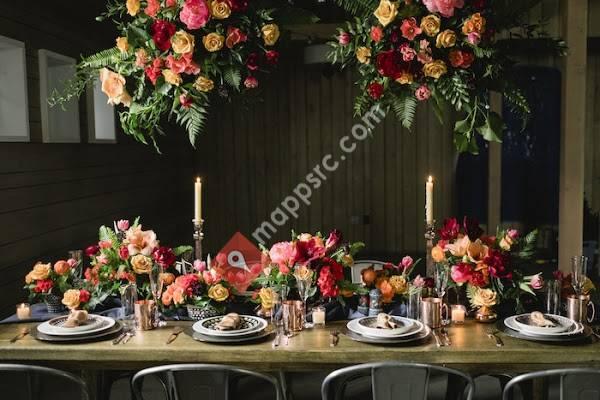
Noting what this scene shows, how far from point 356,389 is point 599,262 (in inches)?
162

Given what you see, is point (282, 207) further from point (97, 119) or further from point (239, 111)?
point (97, 119)

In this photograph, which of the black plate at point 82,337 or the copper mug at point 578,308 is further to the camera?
the copper mug at point 578,308

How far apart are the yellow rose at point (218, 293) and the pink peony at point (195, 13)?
0.89m

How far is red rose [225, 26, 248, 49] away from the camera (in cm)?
215

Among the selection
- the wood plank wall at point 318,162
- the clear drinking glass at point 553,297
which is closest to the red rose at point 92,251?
the clear drinking glass at point 553,297

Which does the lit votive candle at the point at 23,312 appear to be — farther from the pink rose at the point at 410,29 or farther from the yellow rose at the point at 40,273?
the pink rose at the point at 410,29

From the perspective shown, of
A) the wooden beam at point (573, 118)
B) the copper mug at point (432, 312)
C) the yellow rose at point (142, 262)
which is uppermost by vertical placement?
the wooden beam at point (573, 118)

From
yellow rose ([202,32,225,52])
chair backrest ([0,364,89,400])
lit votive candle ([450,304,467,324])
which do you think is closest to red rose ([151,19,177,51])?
yellow rose ([202,32,225,52])

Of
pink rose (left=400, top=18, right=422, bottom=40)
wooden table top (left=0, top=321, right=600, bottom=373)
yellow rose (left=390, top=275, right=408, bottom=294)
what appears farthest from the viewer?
yellow rose (left=390, top=275, right=408, bottom=294)

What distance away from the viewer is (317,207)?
684 centimetres

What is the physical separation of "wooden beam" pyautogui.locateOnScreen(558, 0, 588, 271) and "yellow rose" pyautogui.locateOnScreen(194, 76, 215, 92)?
86.7 inches

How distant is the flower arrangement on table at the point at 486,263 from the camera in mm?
2312

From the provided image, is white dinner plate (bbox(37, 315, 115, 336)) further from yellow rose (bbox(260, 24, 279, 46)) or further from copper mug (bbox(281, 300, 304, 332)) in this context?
yellow rose (bbox(260, 24, 279, 46))

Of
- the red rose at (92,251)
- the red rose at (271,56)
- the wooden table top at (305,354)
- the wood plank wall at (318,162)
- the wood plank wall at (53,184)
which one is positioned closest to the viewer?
the wooden table top at (305,354)
